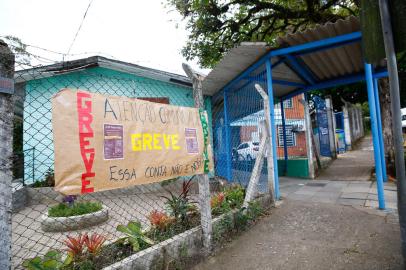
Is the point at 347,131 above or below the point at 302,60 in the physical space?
below

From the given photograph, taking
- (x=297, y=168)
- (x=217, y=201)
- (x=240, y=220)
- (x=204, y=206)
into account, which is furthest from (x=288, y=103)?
(x=204, y=206)

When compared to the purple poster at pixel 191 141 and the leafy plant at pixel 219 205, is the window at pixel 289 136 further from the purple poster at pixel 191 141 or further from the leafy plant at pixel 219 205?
the purple poster at pixel 191 141

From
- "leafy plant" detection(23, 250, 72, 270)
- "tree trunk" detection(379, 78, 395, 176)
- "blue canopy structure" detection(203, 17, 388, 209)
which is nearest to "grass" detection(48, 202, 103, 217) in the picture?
"leafy plant" detection(23, 250, 72, 270)

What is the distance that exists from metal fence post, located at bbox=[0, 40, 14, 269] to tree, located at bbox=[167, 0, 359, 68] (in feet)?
29.9

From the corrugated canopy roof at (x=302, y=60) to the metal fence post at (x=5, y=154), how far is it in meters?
3.89

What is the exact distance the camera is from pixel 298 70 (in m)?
6.44

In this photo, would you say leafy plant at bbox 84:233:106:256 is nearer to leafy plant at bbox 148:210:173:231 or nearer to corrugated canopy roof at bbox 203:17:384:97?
leafy plant at bbox 148:210:173:231

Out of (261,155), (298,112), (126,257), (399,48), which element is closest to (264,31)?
(298,112)

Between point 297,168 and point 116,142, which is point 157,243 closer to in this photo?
point 116,142

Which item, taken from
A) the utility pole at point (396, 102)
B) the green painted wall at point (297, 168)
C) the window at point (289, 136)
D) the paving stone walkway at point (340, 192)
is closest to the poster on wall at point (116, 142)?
the utility pole at point (396, 102)

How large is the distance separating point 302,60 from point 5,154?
604 cm

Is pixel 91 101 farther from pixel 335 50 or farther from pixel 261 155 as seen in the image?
pixel 335 50

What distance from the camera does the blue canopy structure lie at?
460cm

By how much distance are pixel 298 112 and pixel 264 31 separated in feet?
12.9
